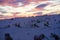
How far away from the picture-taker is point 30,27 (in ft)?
12.8

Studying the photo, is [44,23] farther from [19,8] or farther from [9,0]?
[9,0]

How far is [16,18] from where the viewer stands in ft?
12.2

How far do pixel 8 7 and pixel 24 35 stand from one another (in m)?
0.72

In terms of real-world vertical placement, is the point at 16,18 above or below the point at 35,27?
above

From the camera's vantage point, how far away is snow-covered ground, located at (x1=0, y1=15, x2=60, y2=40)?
369cm

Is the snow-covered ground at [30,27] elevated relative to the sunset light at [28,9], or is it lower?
lower

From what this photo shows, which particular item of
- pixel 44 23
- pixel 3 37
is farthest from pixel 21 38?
pixel 44 23

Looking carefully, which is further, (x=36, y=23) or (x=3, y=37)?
(x=36, y=23)

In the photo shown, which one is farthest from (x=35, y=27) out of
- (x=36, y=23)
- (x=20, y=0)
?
(x=20, y=0)

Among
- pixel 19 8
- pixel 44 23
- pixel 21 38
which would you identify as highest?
pixel 19 8

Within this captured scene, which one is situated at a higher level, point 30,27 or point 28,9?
point 28,9

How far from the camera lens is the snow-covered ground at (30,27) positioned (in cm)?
369

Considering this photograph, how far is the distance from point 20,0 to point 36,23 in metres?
0.64

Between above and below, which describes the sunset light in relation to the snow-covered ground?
above
